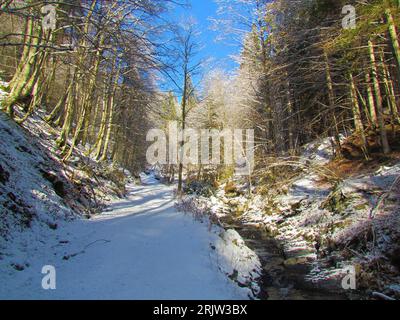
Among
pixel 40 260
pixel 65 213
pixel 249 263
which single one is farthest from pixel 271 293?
pixel 65 213

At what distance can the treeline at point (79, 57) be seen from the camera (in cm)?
417

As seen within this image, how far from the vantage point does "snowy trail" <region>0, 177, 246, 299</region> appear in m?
4.19

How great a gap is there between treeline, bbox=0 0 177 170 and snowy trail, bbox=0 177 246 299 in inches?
129

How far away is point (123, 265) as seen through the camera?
502cm

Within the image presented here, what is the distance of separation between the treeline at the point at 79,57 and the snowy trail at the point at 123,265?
327cm

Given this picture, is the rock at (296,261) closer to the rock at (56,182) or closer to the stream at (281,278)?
the stream at (281,278)

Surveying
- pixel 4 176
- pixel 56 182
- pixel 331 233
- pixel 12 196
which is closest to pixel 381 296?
pixel 331 233

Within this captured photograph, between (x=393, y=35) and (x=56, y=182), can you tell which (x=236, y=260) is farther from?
(x=393, y=35)

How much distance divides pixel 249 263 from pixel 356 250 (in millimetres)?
2814

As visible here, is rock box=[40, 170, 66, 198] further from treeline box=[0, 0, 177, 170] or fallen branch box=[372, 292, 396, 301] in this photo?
fallen branch box=[372, 292, 396, 301]

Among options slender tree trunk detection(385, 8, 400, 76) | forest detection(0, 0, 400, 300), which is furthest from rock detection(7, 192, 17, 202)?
slender tree trunk detection(385, 8, 400, 76)

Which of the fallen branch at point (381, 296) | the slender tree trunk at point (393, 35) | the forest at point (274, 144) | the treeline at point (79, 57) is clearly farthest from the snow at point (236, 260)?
the slender tree trunk at point (393, 35)

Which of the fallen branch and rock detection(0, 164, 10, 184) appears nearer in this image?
the fallen branch

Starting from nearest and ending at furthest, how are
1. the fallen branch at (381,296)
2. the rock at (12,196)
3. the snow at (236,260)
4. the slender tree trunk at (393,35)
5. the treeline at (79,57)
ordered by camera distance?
the treeline at (79,57), the fallen branch at (381,296), the snow at (236,260), the rock at (12,196), the slender tree trunk at (393,35)
